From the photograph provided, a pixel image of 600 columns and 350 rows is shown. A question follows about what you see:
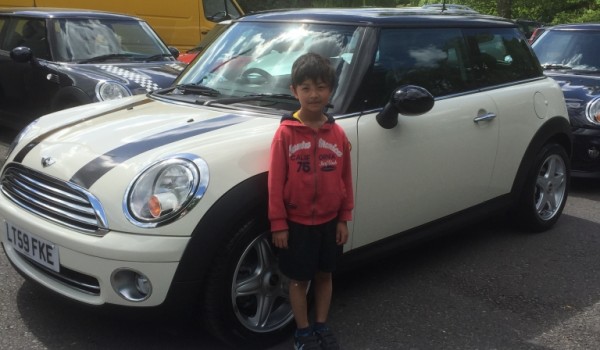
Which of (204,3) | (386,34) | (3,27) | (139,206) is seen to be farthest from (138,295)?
(204,3)

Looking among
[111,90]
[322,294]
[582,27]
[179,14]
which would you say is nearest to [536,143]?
[322,294]

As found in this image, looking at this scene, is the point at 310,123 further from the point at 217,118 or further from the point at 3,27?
the point at 3,27

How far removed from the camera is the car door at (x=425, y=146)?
338cm

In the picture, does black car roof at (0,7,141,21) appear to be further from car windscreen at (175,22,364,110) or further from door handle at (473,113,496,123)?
door handle at (473,113,496,123)

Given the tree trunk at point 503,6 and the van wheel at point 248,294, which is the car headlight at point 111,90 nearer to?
the van wheel at point 248,294

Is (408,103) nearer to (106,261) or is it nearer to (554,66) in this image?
(106,261)

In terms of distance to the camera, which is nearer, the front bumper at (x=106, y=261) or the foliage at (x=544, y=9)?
the front bumper at (x=106, y=261)

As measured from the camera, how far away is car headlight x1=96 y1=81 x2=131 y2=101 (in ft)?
20.0

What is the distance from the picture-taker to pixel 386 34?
144 inches

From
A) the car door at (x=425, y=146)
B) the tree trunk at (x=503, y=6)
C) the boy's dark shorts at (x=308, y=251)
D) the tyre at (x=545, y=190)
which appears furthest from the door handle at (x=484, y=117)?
the tree trunk at (x=503, y=6)

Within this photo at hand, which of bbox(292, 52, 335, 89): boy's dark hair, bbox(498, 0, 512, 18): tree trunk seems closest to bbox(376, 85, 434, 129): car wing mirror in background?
bbox(292, 52, 335, 89): boy's dark hair

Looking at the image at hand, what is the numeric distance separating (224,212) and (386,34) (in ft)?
4.93

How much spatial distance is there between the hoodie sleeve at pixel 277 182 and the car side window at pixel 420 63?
88 cm

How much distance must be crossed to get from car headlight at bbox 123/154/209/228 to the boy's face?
19.5 inches
